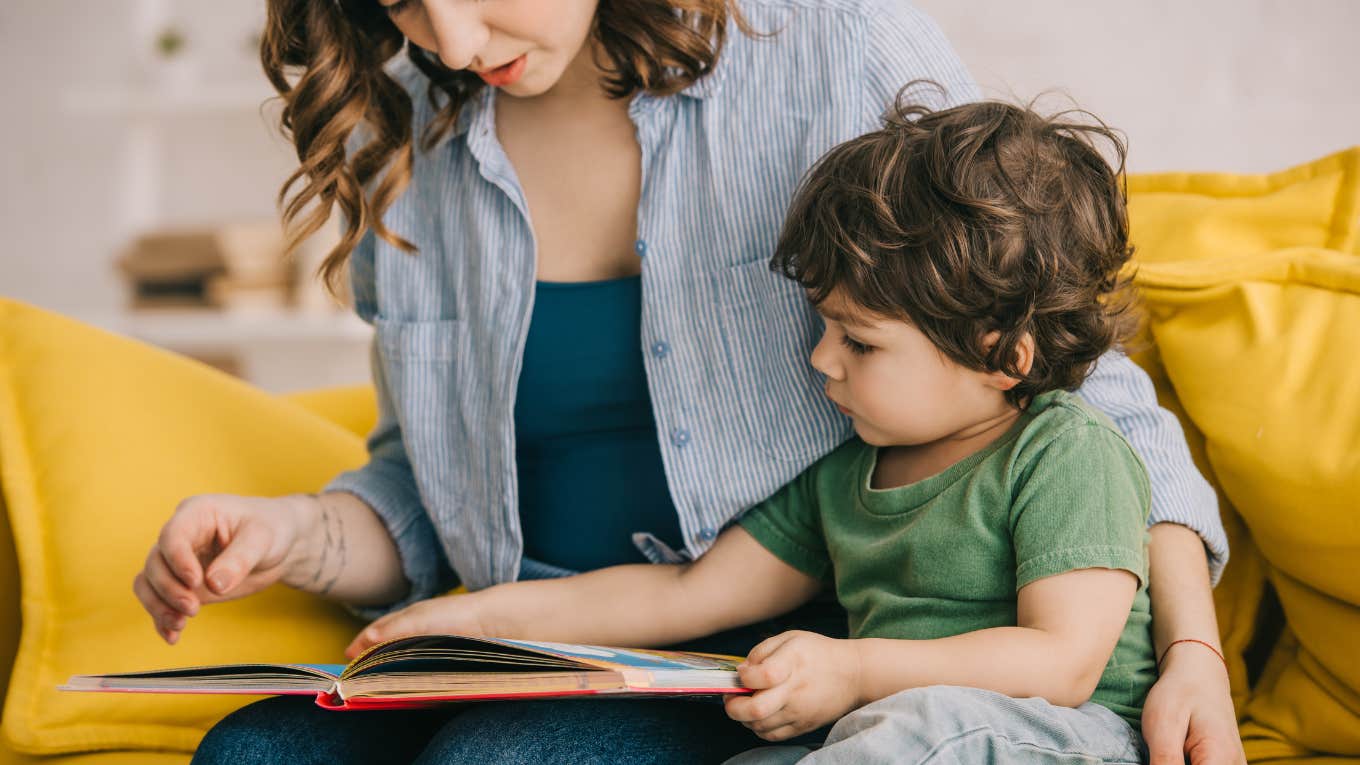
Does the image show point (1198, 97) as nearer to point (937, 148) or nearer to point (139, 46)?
point (937, 148)

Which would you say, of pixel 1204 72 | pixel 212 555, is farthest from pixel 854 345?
pixel 1204 72

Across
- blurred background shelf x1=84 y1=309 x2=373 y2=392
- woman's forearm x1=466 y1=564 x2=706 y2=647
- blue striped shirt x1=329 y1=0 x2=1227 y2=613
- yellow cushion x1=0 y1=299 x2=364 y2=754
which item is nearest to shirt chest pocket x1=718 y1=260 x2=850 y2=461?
blue striped shirt x1=329 y1=0 x2=1227 y2=613

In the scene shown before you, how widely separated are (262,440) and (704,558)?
0.57 meters

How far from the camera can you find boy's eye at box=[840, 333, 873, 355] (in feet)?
2.87

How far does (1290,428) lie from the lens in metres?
0.92

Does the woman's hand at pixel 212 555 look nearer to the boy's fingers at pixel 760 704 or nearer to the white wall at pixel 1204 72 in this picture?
the boy's fingers at pixel 760 704

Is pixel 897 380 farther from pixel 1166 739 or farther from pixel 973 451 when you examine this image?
pixel 1166 739

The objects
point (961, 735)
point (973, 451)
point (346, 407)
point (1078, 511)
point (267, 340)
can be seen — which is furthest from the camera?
point (267, 340)

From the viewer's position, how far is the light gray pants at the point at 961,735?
674 millimetres

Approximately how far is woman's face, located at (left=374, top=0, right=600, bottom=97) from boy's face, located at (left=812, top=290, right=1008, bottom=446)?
1.05 ft

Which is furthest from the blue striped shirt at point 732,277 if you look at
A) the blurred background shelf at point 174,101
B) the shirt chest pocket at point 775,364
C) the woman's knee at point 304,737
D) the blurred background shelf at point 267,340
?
the blurred background shelf at point 174,101

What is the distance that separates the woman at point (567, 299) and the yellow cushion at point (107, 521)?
100mm

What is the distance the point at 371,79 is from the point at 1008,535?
713 millimetres

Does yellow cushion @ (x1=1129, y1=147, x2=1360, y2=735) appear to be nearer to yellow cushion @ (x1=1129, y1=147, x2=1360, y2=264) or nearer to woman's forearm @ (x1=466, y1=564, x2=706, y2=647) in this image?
yellow cushion @ (x1=1129, y1=147, x2=1360, y2=264)
